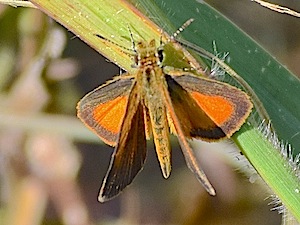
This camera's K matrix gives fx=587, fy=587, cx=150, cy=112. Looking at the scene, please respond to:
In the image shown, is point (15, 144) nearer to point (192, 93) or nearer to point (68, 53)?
point (68, 53)

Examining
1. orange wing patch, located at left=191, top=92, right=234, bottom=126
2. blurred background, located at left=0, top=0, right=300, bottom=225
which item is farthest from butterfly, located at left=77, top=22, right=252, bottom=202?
blurred background, located at left=0, top=0, right=300, bottom=225

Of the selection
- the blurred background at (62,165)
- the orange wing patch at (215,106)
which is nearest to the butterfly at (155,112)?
the orange wing patch at (215,106)

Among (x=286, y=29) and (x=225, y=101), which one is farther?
(x=286, y=29)

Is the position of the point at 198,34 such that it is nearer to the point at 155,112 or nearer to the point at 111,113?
the point at 155,112

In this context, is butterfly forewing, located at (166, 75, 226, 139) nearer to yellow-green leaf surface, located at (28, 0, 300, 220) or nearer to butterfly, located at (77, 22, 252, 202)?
butterfly, located at (77, 22, 252, 202)

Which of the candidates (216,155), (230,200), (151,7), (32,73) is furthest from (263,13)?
(151,7)

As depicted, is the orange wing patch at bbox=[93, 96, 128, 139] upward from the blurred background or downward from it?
upward
